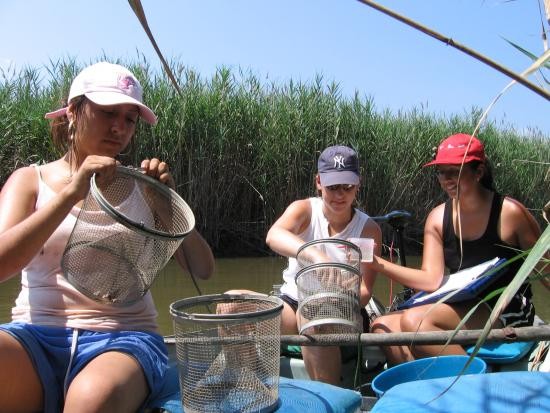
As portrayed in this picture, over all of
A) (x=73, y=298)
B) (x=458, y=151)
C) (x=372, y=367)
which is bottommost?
(x=372, y=367)

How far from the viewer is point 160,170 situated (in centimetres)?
180

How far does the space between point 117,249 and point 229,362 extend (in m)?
0.48

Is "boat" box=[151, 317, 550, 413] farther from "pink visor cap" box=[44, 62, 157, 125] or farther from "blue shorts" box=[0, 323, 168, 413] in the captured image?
"pink visor cap" box=[44, 62, 157, 125]

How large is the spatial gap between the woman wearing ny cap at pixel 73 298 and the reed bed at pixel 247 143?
6183 mm

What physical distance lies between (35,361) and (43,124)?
674 centimetres

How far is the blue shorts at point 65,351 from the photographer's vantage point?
4.94ft

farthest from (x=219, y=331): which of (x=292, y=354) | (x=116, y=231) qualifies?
(x=292, y=354)

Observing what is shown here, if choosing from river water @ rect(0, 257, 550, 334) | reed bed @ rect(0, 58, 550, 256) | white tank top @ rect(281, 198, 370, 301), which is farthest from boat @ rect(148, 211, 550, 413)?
reed bed @ rect(0, 58, 550, 256)

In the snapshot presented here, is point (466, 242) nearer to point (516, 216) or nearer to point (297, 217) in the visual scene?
point (516, 216)

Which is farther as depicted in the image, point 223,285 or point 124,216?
point 223,285

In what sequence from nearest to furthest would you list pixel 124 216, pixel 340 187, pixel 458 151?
pixel 124 216
pixel 458 151
pixel 340 187

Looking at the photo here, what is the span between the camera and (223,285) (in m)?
6.55

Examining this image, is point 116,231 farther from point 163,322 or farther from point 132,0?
point 163,322

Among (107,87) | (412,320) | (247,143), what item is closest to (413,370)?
(412,320)
